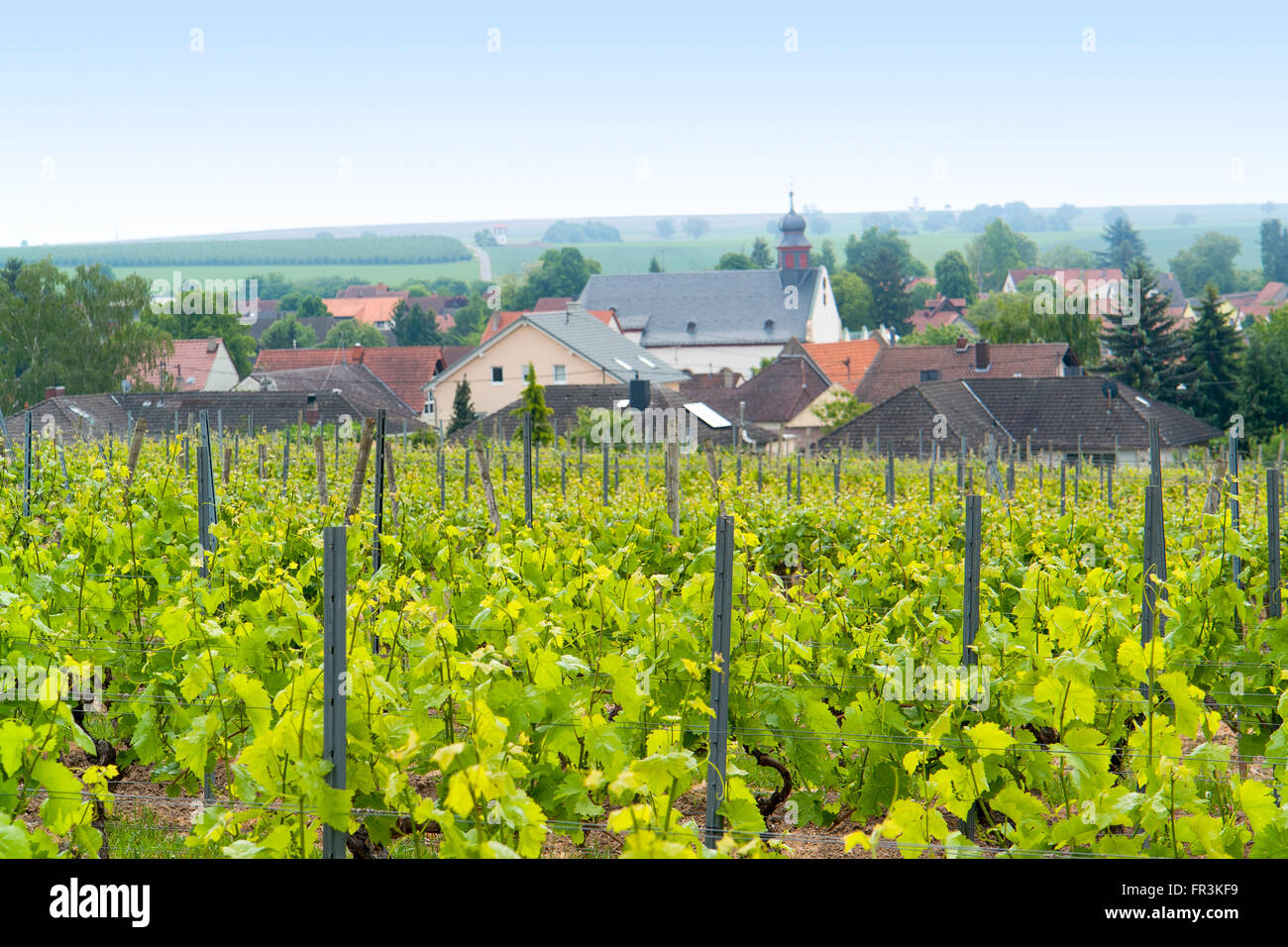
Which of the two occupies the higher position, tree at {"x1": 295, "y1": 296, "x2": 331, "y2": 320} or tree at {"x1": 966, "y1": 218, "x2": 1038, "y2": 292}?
tree at {"x1": 966, "y1": 218, "x2": 1038, "y2": 292}

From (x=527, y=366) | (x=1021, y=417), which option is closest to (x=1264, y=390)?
(x=1021, y=417)

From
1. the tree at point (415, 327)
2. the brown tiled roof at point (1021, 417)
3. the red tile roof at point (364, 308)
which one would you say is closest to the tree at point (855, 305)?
the tree at point (415, 327)

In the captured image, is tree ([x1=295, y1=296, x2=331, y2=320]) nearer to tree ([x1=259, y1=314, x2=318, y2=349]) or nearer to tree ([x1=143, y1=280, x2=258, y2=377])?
tree ([x1=259, y1=314, x2=318, y2=349])

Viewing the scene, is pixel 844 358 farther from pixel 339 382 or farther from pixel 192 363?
pixel 192 363

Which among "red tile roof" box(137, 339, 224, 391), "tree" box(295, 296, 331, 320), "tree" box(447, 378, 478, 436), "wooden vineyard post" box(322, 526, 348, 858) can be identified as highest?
"tree" box(295, 296, 331, 320)

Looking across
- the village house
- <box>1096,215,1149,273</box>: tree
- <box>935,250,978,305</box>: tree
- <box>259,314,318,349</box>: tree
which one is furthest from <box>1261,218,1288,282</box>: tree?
the village house

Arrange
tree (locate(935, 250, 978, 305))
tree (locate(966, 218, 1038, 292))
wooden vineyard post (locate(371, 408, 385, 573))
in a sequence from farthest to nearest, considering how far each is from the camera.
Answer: tree (locate(966, 218, 1038, 292)) → tree (locate(935, 250, 978, 305)) → wooden vineyard post (locate(371, 408, 385, 573))

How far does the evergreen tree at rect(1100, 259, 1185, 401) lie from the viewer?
52500 mm

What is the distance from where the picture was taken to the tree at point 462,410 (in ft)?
159

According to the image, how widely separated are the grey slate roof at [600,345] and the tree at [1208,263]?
134526mm

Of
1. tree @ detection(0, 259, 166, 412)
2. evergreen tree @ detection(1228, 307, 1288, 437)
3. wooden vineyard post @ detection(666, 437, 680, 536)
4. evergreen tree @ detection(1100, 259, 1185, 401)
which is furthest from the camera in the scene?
evergreen tree @ detection(1100, 259, 1185, 401)

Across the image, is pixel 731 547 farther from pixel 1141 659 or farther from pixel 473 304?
pixel 473 304

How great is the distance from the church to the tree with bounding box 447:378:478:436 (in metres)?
34.2
